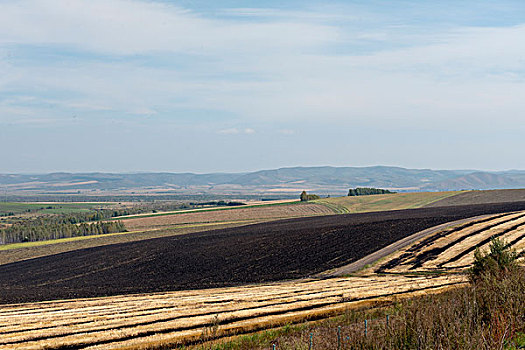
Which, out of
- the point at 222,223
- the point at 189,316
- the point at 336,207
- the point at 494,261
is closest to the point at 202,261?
the point at 189,316

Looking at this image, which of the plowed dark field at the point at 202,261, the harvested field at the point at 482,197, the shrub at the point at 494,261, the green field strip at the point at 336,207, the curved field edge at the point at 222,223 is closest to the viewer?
the shrub at the point at 494,261

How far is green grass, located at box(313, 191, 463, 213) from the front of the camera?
119381 mm

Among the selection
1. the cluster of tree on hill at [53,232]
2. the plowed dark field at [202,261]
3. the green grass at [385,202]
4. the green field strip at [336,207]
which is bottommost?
the cluster of tree on hill at [53,232]

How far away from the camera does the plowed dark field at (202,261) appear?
46.4 m

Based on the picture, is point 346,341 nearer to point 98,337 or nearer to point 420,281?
point 98,337

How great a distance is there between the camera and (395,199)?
5143 inches

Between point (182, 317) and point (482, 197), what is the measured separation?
10154 cm

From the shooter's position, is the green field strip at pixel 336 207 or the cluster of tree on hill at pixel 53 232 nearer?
the cluster of tree on hill at pixel 53 232

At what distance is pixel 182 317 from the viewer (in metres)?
24.4

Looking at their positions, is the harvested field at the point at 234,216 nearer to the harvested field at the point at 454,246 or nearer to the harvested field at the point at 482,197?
the harvested field at the point at 482,197

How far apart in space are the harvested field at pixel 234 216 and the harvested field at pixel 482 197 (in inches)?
1031

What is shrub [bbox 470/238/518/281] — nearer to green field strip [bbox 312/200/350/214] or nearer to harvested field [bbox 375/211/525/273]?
Answer: harvested field [bbox 375/211/525/273]

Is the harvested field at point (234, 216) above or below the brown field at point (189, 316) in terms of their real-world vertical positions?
below

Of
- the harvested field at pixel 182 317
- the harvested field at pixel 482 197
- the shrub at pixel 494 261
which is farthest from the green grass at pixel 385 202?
the shrub at pixel 494 261
